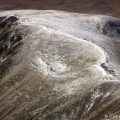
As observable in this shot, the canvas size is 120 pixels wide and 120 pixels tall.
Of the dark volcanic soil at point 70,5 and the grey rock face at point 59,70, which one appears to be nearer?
the grey rock face at point 59,70

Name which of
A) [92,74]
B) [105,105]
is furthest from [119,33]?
[105,105]

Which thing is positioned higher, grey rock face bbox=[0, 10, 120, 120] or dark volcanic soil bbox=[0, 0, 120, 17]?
grey rock face bbox=[0, 10, 120, 120]

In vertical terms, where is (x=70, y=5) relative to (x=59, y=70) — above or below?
below

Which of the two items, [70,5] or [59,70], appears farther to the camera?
[70,5]

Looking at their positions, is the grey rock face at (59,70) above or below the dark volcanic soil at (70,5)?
above
